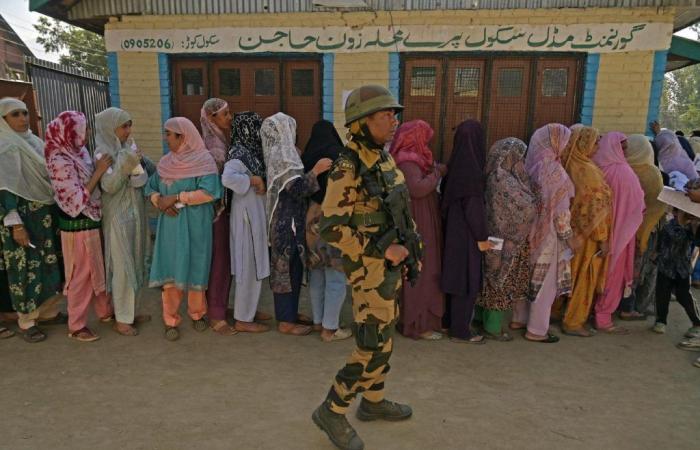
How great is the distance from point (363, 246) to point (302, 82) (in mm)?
4513

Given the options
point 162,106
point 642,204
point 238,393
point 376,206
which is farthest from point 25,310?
point 642,204

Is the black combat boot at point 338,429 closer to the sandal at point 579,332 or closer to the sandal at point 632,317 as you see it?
the sandal at point 579,332

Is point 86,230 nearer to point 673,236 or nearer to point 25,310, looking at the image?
point 25,310

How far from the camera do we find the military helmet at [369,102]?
2090mm

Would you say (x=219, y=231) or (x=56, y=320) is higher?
(x=219, y=231)

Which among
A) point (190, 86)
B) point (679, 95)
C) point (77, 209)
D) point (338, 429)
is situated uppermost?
point (679, 95)

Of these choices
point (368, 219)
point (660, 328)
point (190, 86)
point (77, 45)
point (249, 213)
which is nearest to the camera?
point (368, 219)

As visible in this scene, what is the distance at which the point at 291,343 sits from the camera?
357cm

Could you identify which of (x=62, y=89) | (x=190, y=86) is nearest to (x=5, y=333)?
(x=190, y=86)

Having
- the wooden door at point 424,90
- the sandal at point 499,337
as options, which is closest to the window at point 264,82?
the wooden door at point 424,90

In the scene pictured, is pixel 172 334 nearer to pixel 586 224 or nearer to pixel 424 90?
pixel 586 224

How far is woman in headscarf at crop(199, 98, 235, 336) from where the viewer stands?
11.9 ft

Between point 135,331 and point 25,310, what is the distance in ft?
2.57

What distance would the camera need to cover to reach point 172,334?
359 cm
